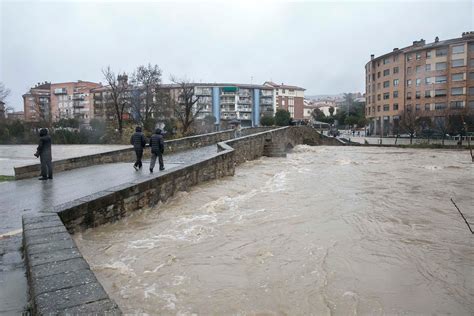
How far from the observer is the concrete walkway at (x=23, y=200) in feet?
12.2

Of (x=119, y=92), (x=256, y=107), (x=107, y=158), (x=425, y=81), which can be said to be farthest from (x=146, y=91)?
(x=256, y=107)

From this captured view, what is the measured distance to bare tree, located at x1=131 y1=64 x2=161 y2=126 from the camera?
39.7 meters

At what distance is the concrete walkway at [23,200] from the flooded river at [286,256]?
104 centimetres

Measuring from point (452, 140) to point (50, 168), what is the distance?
151ft

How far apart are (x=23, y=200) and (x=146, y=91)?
33.9 meters

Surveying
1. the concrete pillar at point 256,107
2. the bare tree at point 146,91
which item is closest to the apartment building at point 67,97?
the concrete pillar at point 256,107

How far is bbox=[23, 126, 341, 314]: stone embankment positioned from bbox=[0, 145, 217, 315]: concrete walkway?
27cm

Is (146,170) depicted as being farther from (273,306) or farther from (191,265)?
(273,306)

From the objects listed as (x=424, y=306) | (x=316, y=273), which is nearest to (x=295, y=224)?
(x=316, y=273)

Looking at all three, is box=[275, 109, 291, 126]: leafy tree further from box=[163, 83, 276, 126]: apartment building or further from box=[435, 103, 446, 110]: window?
box=[435, 103, 446, 110]: window

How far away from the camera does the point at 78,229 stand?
19.6 feet

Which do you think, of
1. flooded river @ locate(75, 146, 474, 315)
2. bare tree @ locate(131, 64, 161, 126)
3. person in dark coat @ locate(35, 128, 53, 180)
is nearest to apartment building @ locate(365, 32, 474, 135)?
bare tree @ locate(131, 64, 161, 126)

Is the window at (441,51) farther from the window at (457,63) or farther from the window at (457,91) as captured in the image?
the window at (457,91)

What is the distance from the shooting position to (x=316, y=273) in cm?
547
